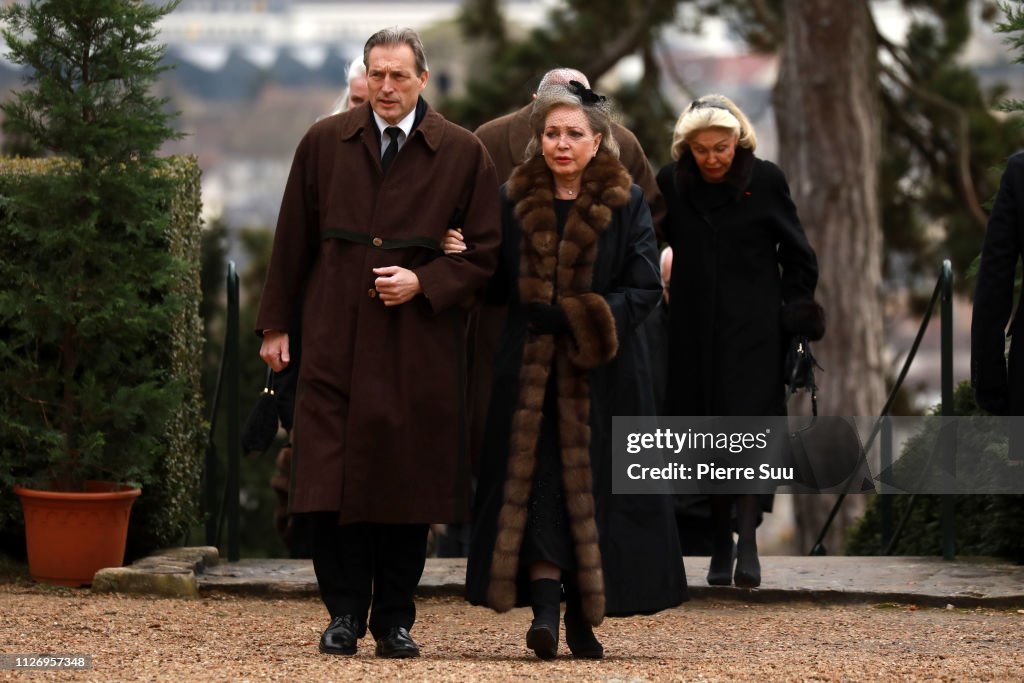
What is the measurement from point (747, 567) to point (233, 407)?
2.27m

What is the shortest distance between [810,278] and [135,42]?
2.74 m

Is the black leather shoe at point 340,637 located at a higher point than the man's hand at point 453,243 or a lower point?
lower

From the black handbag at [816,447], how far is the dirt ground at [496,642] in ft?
1.66

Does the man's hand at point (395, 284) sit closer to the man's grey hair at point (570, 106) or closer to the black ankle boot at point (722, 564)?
the man's grey hair at point (570, 106)

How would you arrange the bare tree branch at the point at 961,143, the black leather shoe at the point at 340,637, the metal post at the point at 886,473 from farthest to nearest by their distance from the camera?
1. the bare tree branch at the point at 961,143
2. the metal post at the point at 886,473
3. the black leather shoe at the point at 340,637

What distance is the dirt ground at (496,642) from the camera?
529 centimetres

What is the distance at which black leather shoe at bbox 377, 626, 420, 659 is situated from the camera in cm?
565

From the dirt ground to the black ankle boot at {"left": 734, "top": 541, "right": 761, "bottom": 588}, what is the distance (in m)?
0.11

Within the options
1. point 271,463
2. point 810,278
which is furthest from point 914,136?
point 810,278

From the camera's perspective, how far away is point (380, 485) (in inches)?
218

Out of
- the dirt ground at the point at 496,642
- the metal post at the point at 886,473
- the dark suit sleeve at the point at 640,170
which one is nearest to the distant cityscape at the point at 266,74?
the metal post at the point at 886,473

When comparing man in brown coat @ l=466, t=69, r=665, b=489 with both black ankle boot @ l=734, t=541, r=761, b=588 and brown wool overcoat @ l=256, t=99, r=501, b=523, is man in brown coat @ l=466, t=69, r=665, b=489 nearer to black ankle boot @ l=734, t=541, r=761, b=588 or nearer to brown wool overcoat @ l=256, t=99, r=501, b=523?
brown wool overcoat @ l=256, t=99, r=501, b=523

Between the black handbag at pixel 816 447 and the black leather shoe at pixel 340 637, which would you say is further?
the black handbag at pixel 816 447
